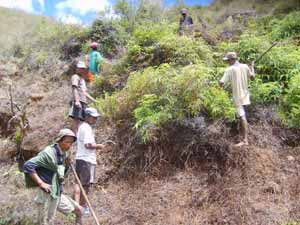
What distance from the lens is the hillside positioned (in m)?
6.32

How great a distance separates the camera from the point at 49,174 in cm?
542

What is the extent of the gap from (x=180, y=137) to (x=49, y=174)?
265cm

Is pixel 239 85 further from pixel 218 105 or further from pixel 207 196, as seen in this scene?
pixel 207 196

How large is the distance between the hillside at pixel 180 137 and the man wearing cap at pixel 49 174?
866mm

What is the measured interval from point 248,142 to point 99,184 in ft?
8.24

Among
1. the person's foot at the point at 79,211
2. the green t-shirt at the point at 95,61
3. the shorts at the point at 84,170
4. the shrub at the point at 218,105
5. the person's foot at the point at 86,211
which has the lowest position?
the person's foot at the point at 86,211

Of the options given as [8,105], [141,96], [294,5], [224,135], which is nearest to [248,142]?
[224,135]

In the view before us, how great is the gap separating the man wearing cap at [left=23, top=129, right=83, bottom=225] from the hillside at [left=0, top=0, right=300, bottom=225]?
87 centimetres

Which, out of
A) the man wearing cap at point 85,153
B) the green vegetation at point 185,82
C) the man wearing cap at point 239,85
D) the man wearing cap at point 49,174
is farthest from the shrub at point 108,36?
the man wearing cap at point 49,174

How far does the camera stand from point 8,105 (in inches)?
412

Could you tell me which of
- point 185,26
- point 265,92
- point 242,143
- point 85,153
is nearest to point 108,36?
point 185,26

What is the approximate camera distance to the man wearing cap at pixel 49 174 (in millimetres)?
5293

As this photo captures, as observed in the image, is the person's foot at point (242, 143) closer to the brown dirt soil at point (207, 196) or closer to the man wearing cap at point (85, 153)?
the brown dirt soil at point (207, 196)

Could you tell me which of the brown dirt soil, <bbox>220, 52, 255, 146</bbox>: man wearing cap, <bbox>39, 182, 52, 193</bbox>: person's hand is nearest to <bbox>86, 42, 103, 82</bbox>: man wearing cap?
the brown dirt soil
